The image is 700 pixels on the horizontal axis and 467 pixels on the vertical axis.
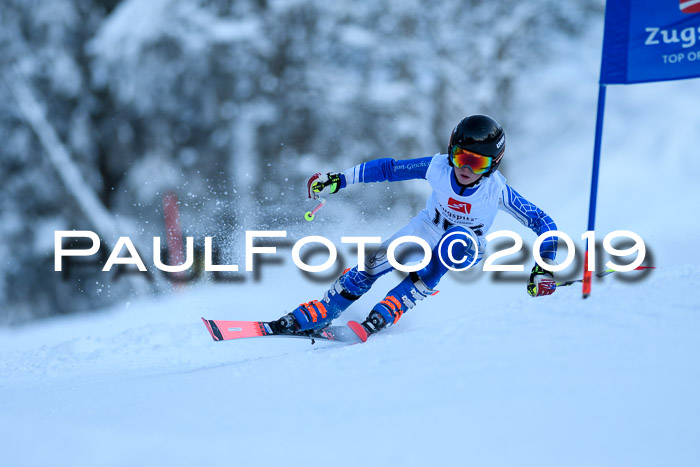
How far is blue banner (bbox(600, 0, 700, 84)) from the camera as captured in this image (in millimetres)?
3828

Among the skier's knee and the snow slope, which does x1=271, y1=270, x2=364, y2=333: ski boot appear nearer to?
the skier's knee

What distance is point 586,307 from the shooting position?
11.0 ft

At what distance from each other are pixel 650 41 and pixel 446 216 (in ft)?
5.21

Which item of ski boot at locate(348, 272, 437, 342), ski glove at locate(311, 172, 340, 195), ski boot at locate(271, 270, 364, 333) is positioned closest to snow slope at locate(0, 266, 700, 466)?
ski boot at locate(348, 272, 437, 342)

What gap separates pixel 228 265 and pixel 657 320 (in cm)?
568

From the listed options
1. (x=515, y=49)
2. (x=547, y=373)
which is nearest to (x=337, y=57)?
(x=515, y=49)

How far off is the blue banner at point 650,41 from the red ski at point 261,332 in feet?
7.51

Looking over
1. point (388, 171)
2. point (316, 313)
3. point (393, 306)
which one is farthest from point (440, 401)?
point (388, 171)

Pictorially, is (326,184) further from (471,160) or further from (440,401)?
(440,401)

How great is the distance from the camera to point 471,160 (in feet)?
13.3

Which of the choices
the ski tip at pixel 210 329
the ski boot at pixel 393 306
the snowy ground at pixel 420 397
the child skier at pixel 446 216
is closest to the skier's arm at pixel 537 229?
the child skier at pixel 446 216

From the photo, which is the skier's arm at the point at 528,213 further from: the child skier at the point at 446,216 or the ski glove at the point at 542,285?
the ski glove at the point at 542,285

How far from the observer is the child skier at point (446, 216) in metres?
4.07

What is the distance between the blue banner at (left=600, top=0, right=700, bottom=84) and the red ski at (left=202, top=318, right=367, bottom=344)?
229 centimetres
